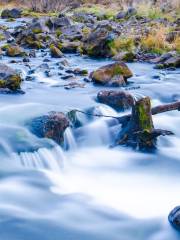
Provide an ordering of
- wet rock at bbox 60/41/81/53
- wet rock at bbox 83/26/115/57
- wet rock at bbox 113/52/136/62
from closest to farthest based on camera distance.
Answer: wet rock at bbox 113/52/136/62
wet rock at bbox 83/26/115/57
wet rock at bbox 60/41/81/53

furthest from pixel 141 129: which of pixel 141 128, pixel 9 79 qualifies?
pixel 9 79

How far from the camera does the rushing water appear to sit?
596 cm

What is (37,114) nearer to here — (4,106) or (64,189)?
(4,106)

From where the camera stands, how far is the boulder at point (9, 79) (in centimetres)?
1103

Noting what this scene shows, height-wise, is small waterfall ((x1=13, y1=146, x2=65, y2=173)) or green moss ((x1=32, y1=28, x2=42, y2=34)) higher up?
green moss ((x1=32, y1=28, x2=42, y2=34))

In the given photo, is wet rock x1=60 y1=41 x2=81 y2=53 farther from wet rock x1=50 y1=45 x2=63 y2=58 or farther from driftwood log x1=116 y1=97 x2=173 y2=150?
driftwood log x1=116 y1=97 x2=173 y2=150

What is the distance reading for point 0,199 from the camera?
6539 millimetres

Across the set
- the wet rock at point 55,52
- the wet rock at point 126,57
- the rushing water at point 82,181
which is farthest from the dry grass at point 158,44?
the rushing water at point 82,181

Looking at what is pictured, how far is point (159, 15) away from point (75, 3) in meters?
19.4

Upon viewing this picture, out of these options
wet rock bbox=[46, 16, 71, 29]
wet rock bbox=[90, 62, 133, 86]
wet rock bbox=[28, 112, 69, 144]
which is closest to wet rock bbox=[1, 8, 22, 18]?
wet rock bbox=[46, 16, 71, 29]

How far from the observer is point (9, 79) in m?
11.2

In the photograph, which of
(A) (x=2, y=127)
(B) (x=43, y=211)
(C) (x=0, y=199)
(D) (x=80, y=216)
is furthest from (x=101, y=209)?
(A) (x=2, y=127)

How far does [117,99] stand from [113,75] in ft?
8.41

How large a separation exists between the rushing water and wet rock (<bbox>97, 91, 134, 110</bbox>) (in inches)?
6.4
